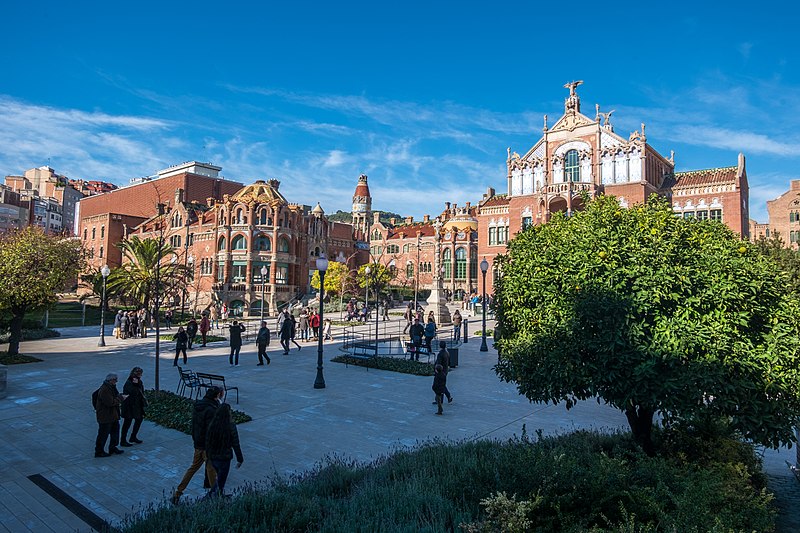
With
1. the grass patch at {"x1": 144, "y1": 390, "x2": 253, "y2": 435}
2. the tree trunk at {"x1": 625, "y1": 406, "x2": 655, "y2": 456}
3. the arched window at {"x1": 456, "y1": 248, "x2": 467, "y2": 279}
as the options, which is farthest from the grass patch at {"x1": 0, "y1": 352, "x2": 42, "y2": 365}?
the arched window at {"x1": 456, "y1": 248, "x2": 467, "y2": 279}

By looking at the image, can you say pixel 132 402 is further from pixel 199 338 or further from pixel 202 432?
pixel 199 338

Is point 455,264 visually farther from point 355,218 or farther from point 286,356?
point 286,356

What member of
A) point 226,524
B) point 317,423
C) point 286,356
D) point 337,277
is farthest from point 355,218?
point 226,524

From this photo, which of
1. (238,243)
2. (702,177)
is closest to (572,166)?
(702,177)

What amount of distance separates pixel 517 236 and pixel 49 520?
26.9ft

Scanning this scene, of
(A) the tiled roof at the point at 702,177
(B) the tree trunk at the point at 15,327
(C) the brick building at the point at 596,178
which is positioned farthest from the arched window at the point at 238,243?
(A) the tiled roof at the point at 702,177

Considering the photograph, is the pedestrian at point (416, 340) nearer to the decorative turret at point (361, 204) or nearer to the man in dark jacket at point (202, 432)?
the man in dark jacket at point (202, 432)

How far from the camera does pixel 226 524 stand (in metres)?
4.83

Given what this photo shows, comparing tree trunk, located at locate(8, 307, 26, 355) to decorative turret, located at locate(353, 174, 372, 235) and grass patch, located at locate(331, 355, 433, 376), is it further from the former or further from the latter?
decorative turret, located at locate(353, 174, 372, 235)

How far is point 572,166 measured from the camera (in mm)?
50562

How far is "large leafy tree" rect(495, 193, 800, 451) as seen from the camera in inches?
251

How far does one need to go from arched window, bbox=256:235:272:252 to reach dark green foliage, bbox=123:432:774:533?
48.0 metres

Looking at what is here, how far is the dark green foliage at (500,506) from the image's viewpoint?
4.89 meters

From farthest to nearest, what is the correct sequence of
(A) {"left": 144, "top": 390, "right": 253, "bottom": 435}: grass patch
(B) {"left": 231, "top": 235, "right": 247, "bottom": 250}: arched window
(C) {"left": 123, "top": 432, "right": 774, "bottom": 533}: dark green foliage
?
1. (B) {"left": 231, "top": 235, "right": 247, "bottom": 250}: arched window
2. (A) {"left": 144, "top": 390, "right": 253, "bottom": 435}: grass patch
3. (C) {"left": 123, "top": 432, "right": 774, "bottom": 533}: dark green foliage
